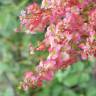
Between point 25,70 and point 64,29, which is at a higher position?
point 64,29

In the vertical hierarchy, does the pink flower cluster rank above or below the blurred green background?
above

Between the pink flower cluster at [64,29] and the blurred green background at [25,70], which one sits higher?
the pink flower cluster at [64,29]

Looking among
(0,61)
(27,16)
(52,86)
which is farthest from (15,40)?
(27,16)

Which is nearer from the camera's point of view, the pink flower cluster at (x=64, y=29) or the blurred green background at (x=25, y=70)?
the pink flower cluster at (x=64, y=29)

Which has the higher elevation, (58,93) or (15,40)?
(15,40)

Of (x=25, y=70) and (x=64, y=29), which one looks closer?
(x=64, y=29)

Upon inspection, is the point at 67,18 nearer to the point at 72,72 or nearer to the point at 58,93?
the point at 72,72

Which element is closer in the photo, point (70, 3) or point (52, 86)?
point (70, 3)

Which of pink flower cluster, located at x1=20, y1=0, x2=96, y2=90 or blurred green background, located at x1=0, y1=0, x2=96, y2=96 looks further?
blurred green background, located at x1=0, y1=0, x2=96, y2=96
